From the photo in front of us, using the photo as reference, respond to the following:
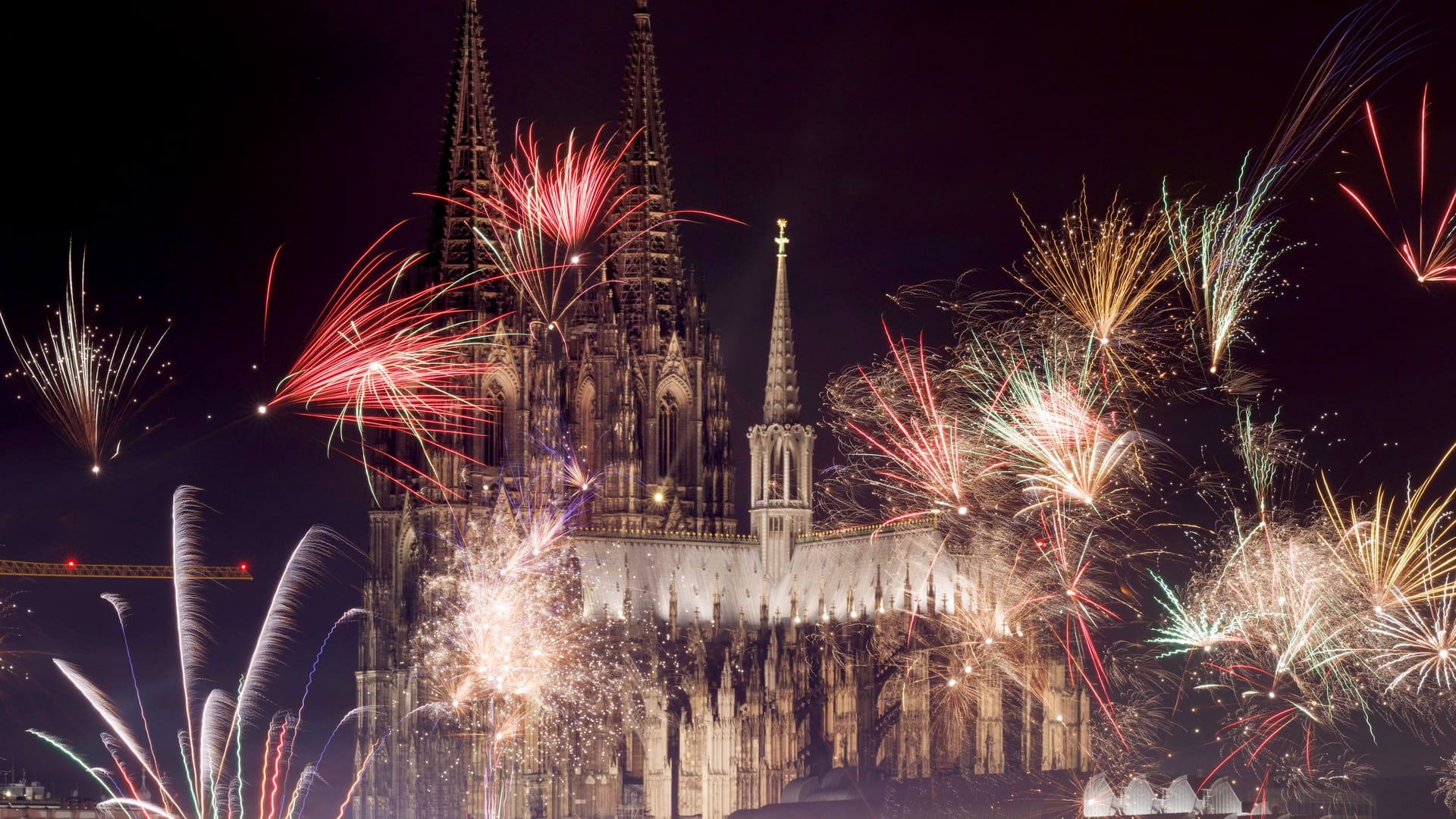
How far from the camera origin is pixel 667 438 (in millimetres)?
106812

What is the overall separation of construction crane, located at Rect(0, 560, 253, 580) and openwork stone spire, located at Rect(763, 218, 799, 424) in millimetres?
22088

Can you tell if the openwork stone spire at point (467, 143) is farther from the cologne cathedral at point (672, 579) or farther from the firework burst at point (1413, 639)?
the firework burst at point (1413, 639)

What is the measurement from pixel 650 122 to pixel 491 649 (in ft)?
110

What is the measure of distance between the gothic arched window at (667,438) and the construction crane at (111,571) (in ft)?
60.8

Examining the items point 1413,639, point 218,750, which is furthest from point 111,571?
point 1413,639

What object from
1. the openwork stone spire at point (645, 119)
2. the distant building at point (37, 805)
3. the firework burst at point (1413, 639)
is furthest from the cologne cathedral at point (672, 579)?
the firework burst at point (1413, 639)

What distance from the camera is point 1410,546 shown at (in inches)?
2336

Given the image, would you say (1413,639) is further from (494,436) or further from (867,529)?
(494,436)

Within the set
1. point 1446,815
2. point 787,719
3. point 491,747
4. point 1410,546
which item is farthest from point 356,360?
point 1446,815

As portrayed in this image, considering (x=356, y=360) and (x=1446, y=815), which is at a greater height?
(x=356, y=360)

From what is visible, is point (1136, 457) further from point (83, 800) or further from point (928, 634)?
point (83, 800)

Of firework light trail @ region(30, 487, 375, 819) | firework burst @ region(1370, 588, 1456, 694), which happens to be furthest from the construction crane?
firework burst @ region(1370, 588, 1456, 694)

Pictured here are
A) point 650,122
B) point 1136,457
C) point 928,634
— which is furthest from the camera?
point 650,122

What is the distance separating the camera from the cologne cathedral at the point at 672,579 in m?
92.8
